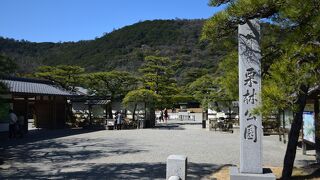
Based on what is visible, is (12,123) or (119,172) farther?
(12,123)

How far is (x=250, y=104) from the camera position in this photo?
7434mm

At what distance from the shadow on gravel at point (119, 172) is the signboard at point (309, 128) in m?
3.45

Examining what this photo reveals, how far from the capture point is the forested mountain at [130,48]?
8412 cm

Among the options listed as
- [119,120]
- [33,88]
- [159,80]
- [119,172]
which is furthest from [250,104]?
[159,80]

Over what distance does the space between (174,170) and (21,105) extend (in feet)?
55.3

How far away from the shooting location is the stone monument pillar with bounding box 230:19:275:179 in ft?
24.4

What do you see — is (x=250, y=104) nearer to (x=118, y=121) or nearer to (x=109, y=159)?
(x=109, y=159)

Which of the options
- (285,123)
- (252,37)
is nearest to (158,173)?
(252,37)

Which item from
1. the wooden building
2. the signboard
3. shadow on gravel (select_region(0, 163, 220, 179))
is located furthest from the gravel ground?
the wooden building

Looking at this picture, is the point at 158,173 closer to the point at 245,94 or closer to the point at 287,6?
the point at 245,94

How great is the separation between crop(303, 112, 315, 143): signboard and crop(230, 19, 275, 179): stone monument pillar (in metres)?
4.83

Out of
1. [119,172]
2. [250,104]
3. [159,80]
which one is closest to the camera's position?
[250,104]

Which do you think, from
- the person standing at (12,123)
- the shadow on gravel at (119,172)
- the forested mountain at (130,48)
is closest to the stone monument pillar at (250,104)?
the shadow on gravel at (119,172)

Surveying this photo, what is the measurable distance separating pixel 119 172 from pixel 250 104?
388cm
